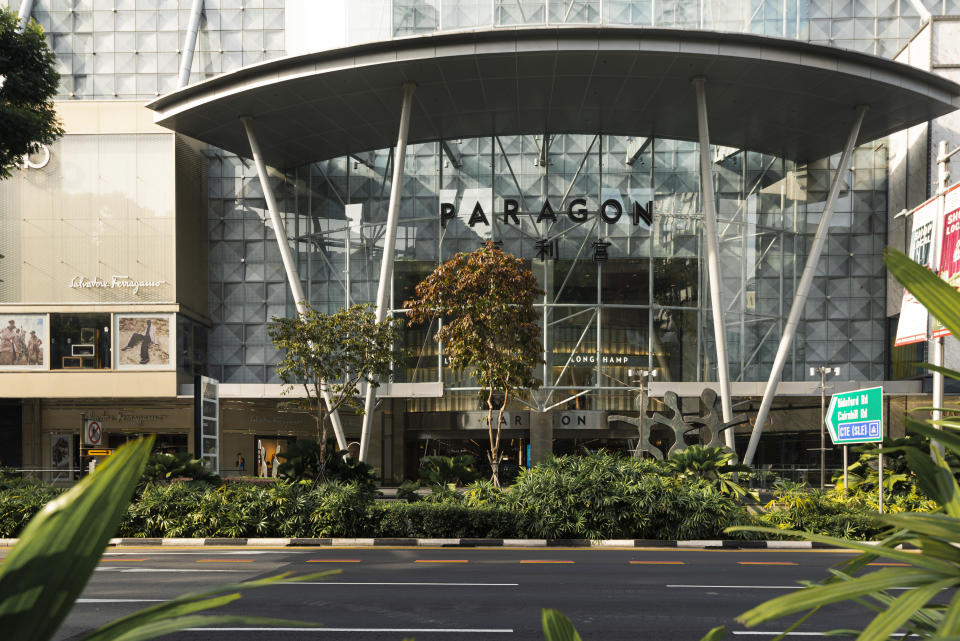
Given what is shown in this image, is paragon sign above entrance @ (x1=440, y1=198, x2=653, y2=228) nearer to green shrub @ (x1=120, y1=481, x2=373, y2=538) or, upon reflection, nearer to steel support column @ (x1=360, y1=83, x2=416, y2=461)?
steel support column @ (x1=360, y1=83, x2=416, y2=461)

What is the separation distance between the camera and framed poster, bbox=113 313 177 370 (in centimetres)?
3297

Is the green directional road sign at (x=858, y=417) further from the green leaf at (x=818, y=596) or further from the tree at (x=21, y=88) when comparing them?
the tree at (x=21, y=88)

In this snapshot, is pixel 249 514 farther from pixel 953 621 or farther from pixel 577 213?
pixel 577 213

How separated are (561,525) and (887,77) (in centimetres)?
2033

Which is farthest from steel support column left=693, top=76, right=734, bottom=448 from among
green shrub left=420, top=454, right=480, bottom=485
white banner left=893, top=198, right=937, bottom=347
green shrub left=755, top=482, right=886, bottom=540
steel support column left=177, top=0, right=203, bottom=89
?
steel support column left=177, top=0, right=203, bottom=89

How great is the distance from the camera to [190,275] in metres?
34.8

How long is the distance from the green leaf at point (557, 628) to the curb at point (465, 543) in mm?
15639

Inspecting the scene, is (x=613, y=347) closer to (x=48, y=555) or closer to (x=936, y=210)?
(x=936, y=210)

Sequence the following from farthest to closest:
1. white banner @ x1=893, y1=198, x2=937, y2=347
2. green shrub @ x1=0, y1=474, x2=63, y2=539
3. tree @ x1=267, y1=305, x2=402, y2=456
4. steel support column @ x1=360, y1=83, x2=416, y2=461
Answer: steel support column @ x1=360, y1=83, x2=416, y2=461 → tree @ x1=267, y1=305, x2=402, y2=456 → green shrub @ x1=0, y1=474, x2=63, y2=539 → white banner @ x1=893, y1=198, x2=937, y2=347

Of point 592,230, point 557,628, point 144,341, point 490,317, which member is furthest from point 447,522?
point 144,341

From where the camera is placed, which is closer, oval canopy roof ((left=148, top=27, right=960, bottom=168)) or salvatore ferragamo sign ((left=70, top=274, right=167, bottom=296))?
oval canopy roof ((left=148, top=27, right=960, bottom=168))

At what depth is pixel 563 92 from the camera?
2936 centimetres

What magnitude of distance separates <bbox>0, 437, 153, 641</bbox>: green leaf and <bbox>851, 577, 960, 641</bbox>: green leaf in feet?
2.79

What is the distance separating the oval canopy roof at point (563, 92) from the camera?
26.1 metres
